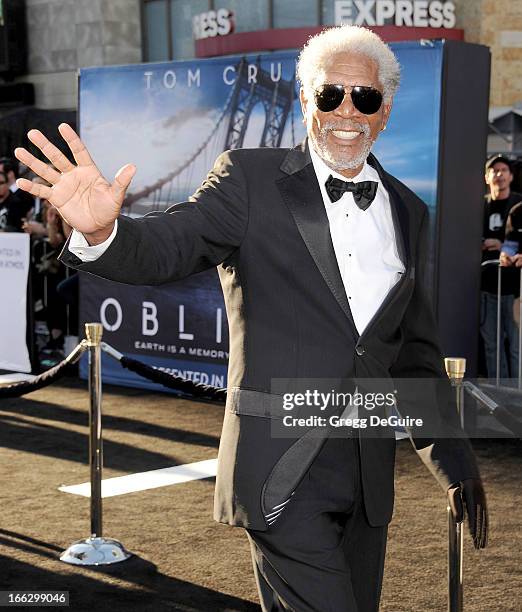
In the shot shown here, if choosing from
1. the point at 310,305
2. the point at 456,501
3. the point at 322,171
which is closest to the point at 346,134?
the point at 322,171

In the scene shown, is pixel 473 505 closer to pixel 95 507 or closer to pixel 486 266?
pixel 95 507

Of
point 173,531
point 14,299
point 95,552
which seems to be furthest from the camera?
point 14,299

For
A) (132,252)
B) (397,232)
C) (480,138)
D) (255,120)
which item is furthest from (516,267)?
(132,252)

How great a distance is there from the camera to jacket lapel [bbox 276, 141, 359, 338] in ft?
8.85

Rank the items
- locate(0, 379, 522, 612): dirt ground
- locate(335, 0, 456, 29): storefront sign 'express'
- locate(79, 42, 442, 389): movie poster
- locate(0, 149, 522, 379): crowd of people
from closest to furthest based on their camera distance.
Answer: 1. locate(0, 379, 522, 612): dirt ground
2. locate(79, 42, 442, 389): movie poster
3. locate(0, 149, 522, 379): crowd of people
4. locate(335, 0, 456, 29): storefront sign 'express'

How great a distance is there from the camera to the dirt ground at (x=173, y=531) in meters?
4.71

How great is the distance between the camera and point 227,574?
16.2ft

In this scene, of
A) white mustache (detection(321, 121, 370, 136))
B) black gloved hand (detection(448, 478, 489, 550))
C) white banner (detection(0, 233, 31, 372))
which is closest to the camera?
white mustache (detection(321, 121, 370, 136))

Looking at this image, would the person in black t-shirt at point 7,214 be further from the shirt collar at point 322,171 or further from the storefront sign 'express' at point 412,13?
the storefront sign 'express' at point 412,13

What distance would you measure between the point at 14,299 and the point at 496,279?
440 cm

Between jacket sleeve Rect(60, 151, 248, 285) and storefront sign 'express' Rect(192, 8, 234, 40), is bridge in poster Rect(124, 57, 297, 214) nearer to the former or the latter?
jacket sleeve Rect(60, 151, 248, 285)

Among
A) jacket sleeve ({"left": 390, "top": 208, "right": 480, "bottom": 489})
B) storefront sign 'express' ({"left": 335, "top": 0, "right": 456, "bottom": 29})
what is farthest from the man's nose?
storefront sign 'express' ({"left": 335, "top": 0, "right": 456, "bottom": 29})

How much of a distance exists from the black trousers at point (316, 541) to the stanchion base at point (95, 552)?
8.11 feet

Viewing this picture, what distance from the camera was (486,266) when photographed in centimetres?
895
